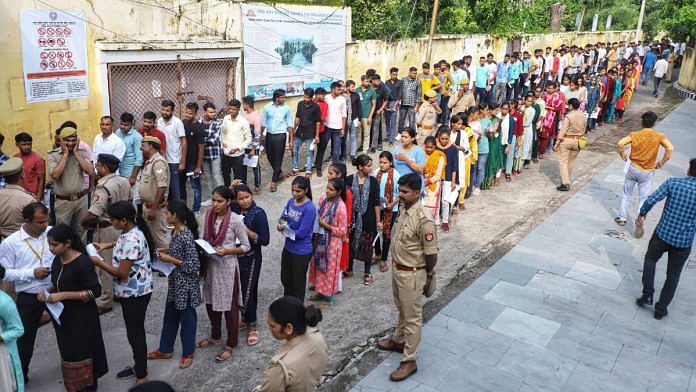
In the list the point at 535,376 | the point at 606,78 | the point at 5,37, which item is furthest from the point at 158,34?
the point at 606,78

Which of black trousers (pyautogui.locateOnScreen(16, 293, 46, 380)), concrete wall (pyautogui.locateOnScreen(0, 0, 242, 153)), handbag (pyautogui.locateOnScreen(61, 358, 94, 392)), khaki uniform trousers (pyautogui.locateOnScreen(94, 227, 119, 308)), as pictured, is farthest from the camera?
concrete wall (pyautogui.locateOnScreen(0, 0, 242, 153))

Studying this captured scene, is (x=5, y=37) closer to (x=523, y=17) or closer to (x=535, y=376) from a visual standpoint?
(x=535, y=376)

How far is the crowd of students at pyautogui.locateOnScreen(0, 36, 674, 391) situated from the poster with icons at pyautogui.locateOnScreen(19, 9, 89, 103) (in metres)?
1.80

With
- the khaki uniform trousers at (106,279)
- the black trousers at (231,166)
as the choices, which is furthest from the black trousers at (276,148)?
the khaki uniform trousers at (106,279)

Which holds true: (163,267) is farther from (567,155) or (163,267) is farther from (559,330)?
(567,155)

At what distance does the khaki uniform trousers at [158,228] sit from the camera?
6.79 meters

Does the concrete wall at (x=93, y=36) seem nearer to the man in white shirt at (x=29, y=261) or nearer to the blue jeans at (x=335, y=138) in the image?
the blue jeans at (x=335, y=138)

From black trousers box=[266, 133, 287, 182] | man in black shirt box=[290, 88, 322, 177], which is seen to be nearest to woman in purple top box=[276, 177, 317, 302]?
black trousers box=[266, 133, 287, 182]

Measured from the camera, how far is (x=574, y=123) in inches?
414

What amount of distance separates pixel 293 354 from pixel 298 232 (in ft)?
8.09

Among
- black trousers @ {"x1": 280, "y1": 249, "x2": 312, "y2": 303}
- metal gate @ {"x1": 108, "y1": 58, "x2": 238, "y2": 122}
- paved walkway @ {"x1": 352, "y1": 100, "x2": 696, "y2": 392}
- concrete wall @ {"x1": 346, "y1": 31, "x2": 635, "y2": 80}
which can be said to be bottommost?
A: paved walkway @ {"x1": 352, "y1": 100, "x2": 696, "y2": 392}

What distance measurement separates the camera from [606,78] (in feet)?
53.3

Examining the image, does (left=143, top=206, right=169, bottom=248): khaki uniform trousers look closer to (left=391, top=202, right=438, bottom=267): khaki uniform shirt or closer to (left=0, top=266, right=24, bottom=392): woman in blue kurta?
(left=0, top=266, right=24, bottom=392): woman in blue kurta

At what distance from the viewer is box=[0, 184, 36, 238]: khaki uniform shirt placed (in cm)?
541
